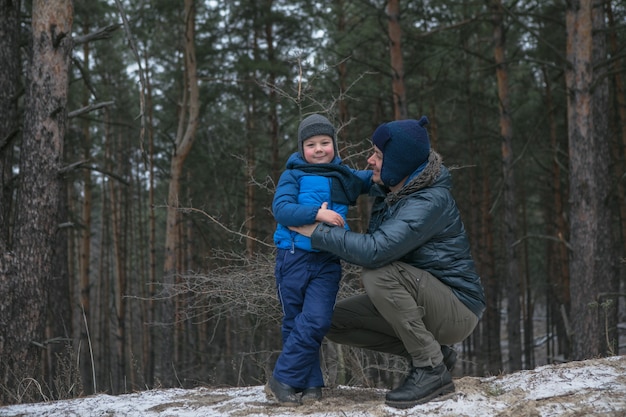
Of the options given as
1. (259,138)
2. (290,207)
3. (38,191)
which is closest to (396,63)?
(259,138)

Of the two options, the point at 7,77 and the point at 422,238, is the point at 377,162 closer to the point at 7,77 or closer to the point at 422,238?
the point at 422,238

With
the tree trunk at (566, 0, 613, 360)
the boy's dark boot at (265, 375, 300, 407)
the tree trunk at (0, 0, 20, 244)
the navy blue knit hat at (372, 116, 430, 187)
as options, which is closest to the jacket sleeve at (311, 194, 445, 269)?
the navy blue knit hat at (372, 116, 430, 187)

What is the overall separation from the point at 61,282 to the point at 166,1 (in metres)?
5.99

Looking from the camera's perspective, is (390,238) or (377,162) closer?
(390,238)

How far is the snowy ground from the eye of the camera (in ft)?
10.4

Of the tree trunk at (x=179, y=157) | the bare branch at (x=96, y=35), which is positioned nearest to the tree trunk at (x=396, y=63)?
the tree trunk at (x=179, y=157)

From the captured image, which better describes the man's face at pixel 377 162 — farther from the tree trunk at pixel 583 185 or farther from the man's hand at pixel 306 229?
the tree trunk at pixel 583 185

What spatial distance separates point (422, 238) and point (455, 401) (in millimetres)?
873

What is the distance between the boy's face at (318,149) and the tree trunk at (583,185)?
4.92 m

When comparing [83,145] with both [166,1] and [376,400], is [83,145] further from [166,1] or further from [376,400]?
[376,400]

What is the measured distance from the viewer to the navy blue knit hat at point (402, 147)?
11.8ft

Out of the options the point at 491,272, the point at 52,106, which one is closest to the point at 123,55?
the point at 491,272

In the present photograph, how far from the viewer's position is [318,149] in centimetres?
385

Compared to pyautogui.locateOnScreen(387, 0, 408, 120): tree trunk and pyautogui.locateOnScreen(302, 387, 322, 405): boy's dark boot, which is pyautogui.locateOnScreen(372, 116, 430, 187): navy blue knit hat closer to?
pyautogui.locateOnScreen(302, 387, 322, 405): boy's dark boot
